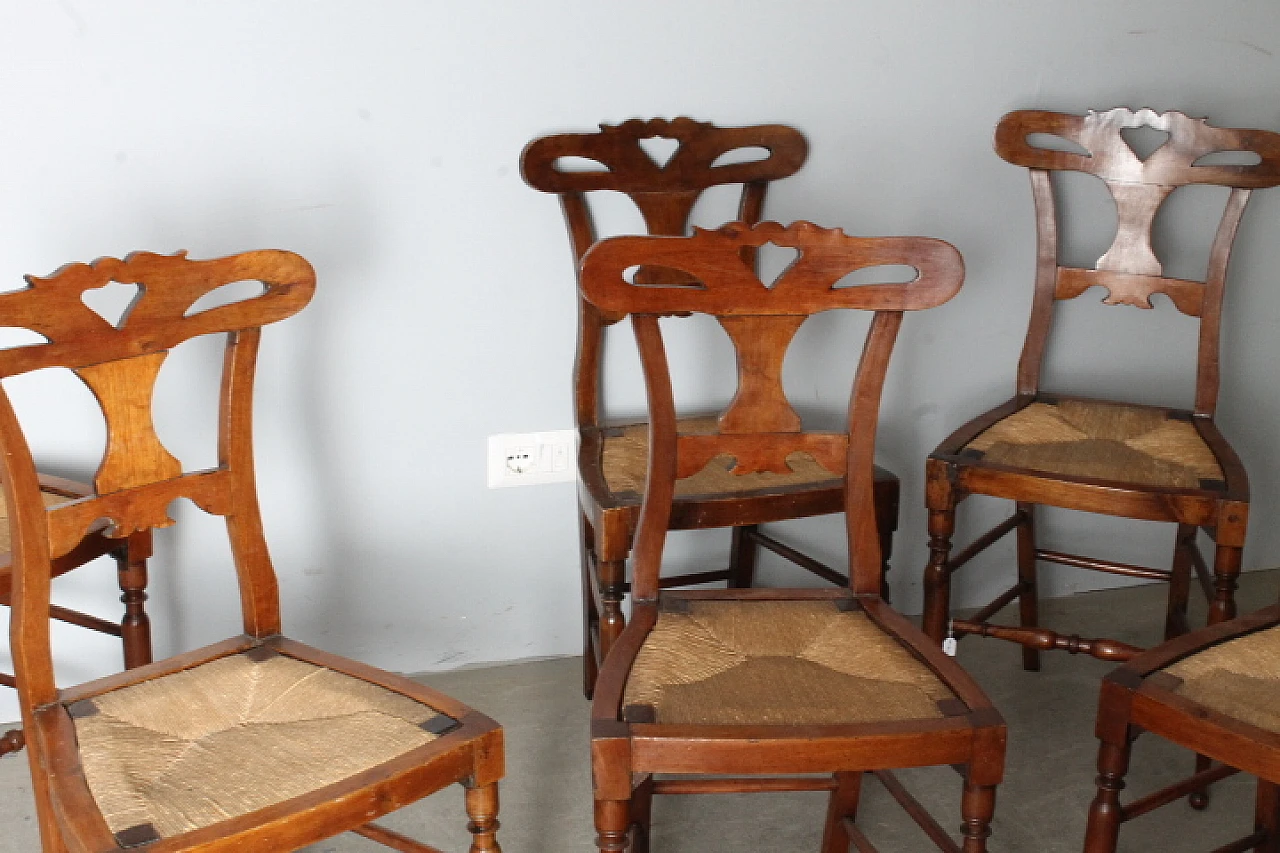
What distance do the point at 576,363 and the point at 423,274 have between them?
281 mm

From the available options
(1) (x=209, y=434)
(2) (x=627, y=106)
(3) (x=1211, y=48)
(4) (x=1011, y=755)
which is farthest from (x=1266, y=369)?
(1) (x=209, y=434)

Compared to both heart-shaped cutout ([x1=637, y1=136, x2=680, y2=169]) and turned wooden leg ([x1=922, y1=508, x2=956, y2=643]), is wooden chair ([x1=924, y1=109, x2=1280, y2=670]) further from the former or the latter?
heart-shaped cutout ([x1=637, y1=136, x2=680, y2=169])

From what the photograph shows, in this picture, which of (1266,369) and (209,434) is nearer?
(209,434)

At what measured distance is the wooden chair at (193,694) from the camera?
1353mm

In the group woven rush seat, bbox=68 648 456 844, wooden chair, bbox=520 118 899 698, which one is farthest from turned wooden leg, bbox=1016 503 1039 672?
woven rush seat, bbox=68 648 456 844

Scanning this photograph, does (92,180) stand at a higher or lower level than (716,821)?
higher

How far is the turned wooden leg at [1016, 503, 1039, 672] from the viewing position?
241 cm

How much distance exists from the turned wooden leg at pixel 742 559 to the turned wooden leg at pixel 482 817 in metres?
1.00

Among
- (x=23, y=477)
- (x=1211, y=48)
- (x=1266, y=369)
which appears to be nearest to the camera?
(x=23, y=477)

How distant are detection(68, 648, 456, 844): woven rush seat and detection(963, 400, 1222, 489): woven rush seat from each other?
105cm

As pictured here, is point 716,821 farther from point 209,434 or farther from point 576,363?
point 209,434

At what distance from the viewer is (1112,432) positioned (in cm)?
222

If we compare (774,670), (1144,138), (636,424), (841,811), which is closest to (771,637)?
(774,670)

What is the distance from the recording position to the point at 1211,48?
2520 millimetres
